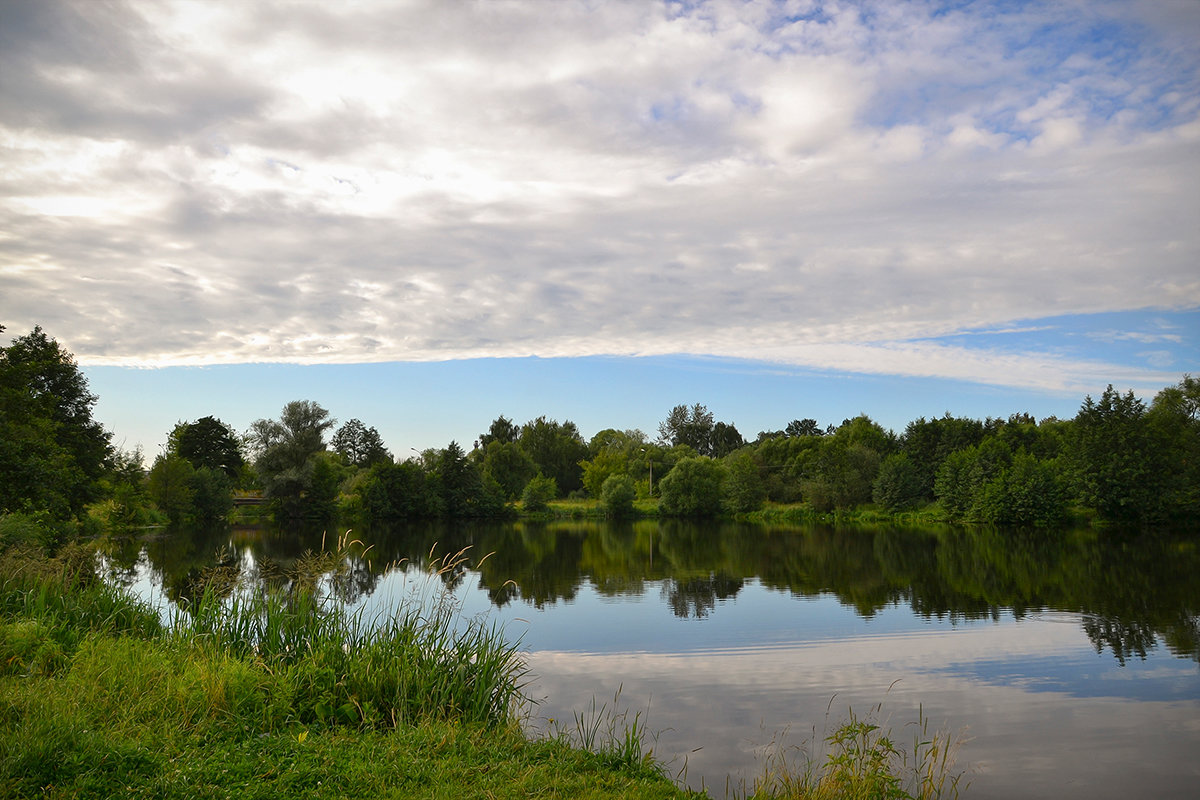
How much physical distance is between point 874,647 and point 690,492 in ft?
175

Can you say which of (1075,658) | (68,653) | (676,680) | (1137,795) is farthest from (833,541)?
(68,653)

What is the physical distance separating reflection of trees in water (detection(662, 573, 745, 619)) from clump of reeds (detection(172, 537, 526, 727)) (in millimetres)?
10793

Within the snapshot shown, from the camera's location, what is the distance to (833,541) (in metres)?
41.4

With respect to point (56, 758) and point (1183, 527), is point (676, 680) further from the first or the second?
point (1183, 527)

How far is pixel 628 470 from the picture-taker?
84125 millimetres

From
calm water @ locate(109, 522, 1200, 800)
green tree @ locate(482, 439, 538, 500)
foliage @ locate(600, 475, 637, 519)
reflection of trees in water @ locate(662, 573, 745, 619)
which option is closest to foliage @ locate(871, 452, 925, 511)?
foliage @ locate(600, 475, 637, 519)

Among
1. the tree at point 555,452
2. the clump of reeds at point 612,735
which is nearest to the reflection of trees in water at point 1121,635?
the clump of reeds at point 612,735

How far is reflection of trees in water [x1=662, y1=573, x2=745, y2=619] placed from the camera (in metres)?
19.8

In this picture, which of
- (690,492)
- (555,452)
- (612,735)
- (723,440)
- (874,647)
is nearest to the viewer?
(612,735)

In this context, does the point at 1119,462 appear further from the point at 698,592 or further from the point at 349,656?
the point at 349,656

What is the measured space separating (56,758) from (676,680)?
898 cm

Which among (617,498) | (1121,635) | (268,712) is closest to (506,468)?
(617,498)

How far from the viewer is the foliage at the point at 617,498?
229ft

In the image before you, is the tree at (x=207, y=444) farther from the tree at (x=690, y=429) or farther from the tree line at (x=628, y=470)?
the tree at (x=690, y=429)
